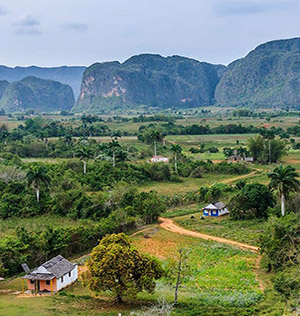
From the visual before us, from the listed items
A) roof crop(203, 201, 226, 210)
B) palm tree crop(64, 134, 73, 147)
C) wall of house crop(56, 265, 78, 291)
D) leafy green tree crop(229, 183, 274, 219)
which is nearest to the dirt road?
roof crop(203, 201, 226, 210)

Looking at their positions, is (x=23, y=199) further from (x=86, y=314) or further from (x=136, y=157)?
(x=136, y=157)

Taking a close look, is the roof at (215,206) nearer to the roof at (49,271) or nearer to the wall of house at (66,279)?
the wall of house at (66,279)

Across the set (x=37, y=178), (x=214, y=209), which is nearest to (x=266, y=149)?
(x=214, y=209)

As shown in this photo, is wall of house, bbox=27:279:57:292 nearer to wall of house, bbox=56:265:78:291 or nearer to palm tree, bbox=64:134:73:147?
wall of house, bbox=56:265:78:291

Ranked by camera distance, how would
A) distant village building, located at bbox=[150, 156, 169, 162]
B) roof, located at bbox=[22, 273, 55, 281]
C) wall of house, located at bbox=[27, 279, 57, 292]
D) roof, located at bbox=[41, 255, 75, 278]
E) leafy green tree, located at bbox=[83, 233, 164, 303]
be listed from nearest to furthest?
leafy green tree, located at bbox=[83, 233, 164, 303] → roof, located at bbox=[22, 273, 55, 281] → wall of house, located at bbox=[27, 279, 57, 292] → roof, located at bbox=[41, 255, 75, 278] → distant village building, located at bbox=[150, 156, 169, 162]

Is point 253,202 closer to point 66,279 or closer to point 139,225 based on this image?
point 139,225
